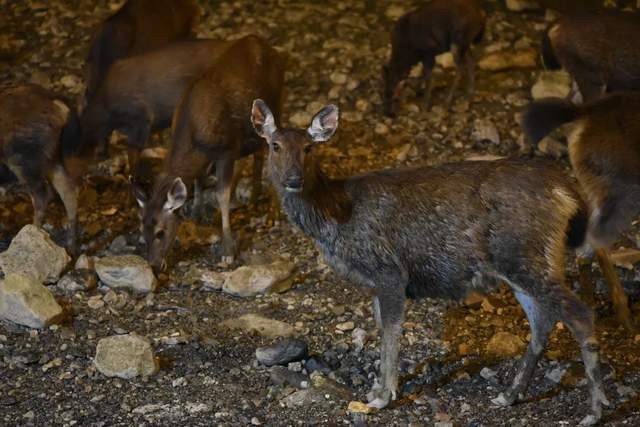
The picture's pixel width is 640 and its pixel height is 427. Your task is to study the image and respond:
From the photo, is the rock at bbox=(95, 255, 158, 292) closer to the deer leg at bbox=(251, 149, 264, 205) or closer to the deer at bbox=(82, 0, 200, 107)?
the deer leg at bbox=(251, 149, 264, 205)

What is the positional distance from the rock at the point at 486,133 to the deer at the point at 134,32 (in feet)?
10.0

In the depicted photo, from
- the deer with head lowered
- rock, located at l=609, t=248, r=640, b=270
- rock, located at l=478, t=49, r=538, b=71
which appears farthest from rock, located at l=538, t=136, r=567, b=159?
the deer with head lowered

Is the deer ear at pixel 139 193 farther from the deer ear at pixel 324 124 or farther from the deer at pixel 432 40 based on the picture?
the deer at pixel 432 40

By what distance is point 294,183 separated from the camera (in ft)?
23.5

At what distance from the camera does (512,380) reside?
7434mm

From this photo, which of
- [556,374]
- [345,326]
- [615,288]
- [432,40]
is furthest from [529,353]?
[432,40]

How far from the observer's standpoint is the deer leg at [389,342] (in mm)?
7113

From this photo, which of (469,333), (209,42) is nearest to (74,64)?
(209,42)

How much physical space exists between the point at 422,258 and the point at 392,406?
3.02ft

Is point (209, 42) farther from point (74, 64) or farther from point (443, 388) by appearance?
point (443, 388)

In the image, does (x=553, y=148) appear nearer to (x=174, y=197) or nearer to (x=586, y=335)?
(x=174, y=197)

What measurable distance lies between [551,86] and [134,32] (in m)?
4.16

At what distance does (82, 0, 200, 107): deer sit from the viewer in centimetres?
1131

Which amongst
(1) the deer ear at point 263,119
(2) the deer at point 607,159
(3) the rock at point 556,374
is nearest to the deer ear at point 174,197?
(1) the deer ear at point 263,119
